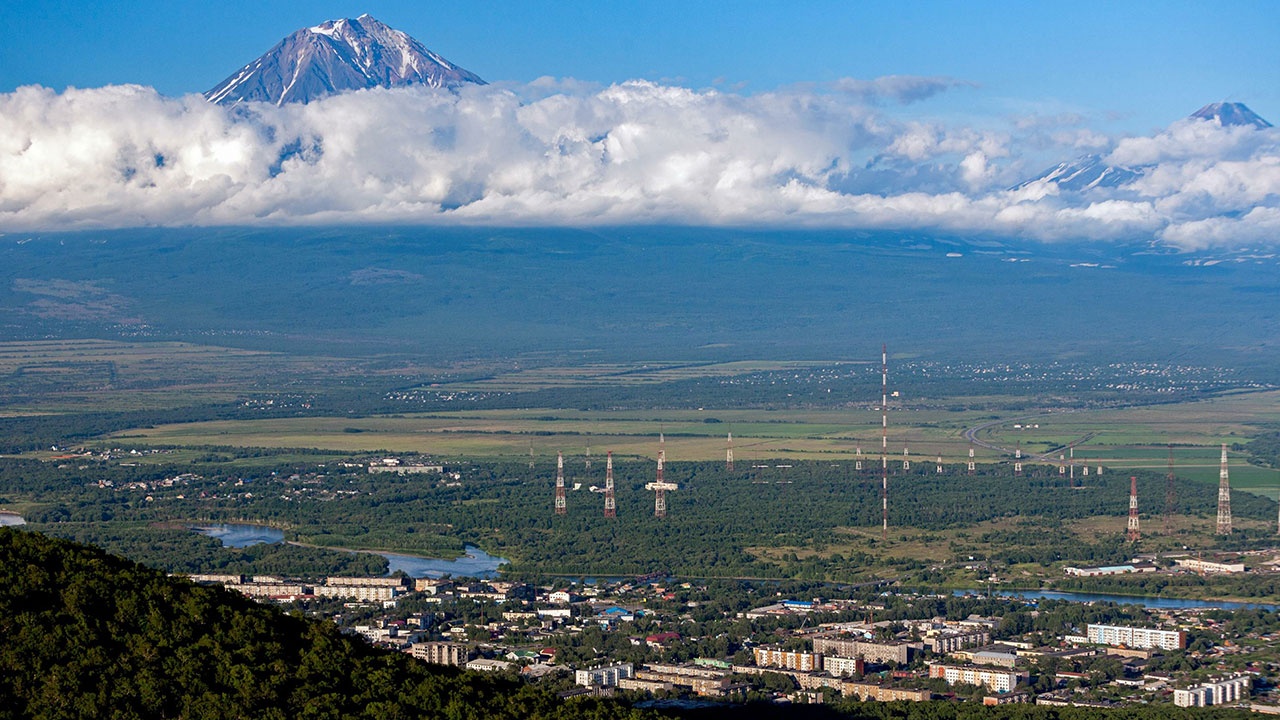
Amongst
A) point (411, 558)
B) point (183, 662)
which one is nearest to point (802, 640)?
point (183, 662)

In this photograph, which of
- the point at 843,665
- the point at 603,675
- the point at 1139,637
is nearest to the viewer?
the point at 603,675

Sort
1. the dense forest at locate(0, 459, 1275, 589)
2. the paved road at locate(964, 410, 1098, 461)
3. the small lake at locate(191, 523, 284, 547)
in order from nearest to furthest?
the dense forest at locate(0, 459, 1275, 589) < the small lake at locate(191, 523, 284, 547) < the paved road at locate(964, 410, 1098, 461)

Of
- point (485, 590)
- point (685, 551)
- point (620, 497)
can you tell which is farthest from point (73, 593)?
point (620, 497)

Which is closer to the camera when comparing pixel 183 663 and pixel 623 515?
pixel 183 663

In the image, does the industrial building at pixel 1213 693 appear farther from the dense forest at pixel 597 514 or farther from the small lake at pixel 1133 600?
the dense forest at pixel 597 514

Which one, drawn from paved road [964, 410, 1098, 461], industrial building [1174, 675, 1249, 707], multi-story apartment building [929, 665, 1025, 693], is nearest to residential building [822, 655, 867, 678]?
multi-story apartment building [929, 665, 1025, 693]

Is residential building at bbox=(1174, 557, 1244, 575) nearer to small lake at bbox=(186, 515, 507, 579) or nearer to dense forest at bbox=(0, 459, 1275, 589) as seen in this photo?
dense forest at bbox=(0, 459, 1275, 589)

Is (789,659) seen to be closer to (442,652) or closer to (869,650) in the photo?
(869,650)
